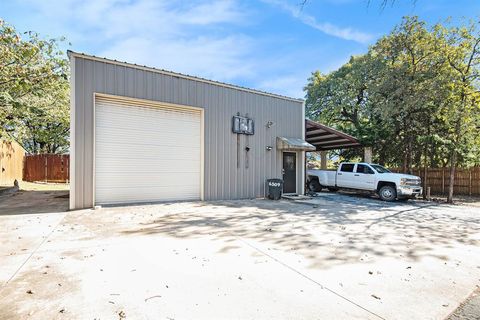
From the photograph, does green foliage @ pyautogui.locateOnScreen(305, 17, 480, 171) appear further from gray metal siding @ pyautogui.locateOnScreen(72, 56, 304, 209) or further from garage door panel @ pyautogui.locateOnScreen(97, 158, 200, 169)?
garage door panel @ pyautogui.locateOnScreen(97, 158, 200, 169)

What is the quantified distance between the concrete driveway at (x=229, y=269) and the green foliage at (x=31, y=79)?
4.94 m

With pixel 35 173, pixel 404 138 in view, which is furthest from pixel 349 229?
pixel 35 173

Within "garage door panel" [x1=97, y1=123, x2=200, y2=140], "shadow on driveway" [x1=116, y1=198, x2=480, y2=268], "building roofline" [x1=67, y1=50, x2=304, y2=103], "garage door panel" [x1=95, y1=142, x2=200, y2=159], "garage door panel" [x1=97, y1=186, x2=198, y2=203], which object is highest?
"building roofline" [x1=67, y1=50, x2=304, y2=103]

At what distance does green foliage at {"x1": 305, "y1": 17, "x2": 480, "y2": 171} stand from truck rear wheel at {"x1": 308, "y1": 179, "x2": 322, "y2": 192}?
3.97 metres

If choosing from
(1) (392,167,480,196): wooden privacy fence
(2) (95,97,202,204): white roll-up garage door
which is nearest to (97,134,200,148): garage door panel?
(2) (95,97,202,204): white roll-up garage door

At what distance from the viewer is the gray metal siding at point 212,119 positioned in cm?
766

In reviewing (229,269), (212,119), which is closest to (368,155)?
(212,119)

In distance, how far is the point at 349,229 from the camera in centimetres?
592

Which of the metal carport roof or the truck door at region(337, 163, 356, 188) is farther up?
the metal carport roof

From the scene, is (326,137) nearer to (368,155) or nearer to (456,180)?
(368,155)

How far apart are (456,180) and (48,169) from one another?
2610cm

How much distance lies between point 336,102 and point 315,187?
901 centimetres

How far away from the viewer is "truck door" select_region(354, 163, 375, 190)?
40.3ft

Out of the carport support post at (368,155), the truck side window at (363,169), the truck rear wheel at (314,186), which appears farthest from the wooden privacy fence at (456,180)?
the truck rear wheel at (314,186)
